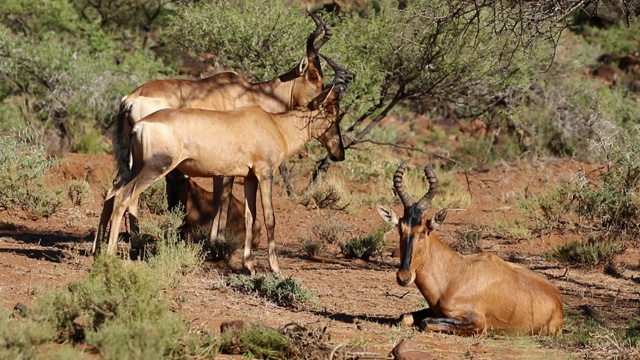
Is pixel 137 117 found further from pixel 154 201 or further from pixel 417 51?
pixel 417 51

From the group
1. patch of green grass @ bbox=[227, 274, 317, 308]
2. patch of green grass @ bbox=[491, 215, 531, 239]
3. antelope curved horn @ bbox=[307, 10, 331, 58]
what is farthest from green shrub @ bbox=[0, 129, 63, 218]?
patch of green grass @ bbox=[491, 215, 531, 239]

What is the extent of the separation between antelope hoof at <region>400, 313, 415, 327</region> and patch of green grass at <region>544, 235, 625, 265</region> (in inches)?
188

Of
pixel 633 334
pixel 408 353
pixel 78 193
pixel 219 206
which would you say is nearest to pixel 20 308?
pixel 408 353

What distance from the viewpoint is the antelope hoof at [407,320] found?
9.72 meters

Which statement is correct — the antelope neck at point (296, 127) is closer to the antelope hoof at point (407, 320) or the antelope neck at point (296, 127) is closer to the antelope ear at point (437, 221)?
the antelope ear at point (437, 221)

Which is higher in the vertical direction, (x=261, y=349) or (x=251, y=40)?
(x=251, y=40)

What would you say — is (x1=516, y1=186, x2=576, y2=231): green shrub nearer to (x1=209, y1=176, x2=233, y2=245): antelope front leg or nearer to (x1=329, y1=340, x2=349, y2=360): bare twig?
(x1=209, y1=176, x2=233, y2=245): antelope front leg

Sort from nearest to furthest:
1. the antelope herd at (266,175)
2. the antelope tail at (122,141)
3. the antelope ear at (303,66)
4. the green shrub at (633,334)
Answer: the green shrub at (633,334) < the antelope herd at (266,175) < the antelope tail at (122,141) < the antelope ear at (303,66)

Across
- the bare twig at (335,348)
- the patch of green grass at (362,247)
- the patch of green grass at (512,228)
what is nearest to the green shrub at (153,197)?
the patch of green grass at (362,247)

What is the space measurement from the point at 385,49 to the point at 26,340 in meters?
11.2

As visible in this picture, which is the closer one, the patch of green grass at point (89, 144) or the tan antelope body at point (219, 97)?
the tan antelope body at point (219, 97)

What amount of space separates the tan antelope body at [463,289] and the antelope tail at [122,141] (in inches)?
139

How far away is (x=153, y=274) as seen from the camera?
9.01 m

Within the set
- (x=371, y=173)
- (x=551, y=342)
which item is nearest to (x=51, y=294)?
(x=551, y=342)
